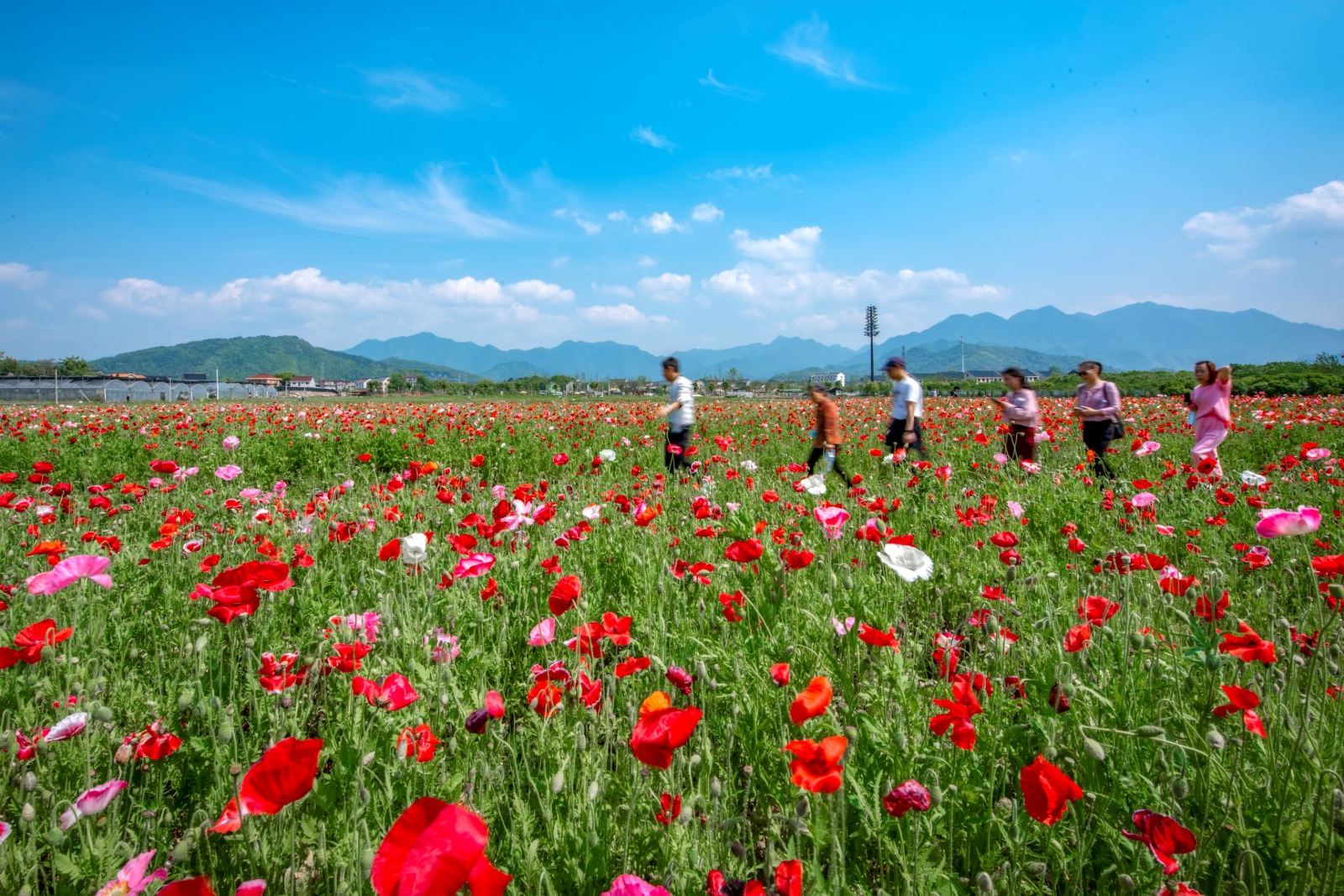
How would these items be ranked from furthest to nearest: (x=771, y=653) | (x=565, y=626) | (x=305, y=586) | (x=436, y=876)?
(x=305, y=586) → (x=565, y=626) → (x=771, y=653) → (x=436, y=876)

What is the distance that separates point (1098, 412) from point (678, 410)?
4.84 meters

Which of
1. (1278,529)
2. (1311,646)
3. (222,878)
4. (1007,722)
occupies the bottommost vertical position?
(222,878)

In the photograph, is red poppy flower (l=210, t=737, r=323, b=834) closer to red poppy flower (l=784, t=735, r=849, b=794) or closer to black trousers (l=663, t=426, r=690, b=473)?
red poppy flower (l=784, t=735, r=849, b=794)

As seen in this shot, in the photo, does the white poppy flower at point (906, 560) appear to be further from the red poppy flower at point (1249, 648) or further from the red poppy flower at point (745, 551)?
the red poppy flower at point (1249, 648)

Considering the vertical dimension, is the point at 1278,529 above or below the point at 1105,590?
above

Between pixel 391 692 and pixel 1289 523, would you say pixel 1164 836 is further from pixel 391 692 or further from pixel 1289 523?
pixel 391 692

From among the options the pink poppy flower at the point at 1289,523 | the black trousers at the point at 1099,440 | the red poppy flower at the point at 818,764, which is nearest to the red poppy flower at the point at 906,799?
the red poppy flower at the point at 818,764

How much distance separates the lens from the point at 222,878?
1.65 metres

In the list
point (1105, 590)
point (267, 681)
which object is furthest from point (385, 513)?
point (1105, 590)

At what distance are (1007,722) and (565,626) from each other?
183 centimetres

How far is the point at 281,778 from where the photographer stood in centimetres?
99

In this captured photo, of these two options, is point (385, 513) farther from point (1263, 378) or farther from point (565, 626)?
point (1263, 378)

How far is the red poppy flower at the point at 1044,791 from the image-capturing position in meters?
1.11

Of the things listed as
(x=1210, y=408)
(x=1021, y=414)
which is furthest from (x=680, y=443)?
(x=1210, y=408)
